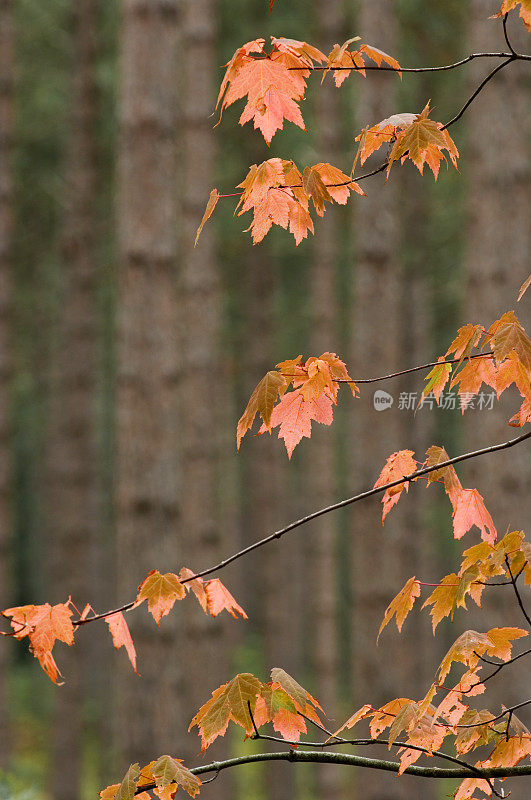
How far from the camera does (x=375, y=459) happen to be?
539 cm

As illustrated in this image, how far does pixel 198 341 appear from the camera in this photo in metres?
7.23

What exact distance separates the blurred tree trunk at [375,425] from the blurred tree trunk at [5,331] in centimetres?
343

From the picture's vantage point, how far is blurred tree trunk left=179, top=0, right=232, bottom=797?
7.23 metres

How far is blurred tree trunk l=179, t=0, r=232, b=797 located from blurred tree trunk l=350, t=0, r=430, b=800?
1851mm

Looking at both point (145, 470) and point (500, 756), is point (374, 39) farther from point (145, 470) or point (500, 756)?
point (500, 756)

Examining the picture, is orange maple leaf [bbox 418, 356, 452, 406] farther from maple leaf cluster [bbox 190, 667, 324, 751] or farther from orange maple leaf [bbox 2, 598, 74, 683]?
orange maple leaf [bbox 2, 598, 74, 683]

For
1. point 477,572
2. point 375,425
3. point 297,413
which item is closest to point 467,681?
point 477,572

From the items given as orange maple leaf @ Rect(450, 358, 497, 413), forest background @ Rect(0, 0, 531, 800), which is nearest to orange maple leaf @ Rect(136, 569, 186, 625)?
orange maple leaf @ Rect(450, 358, 497, 413)

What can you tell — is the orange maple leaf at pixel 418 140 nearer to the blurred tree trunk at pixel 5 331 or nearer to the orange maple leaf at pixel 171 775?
the orange maple leaf at pixel 171 775

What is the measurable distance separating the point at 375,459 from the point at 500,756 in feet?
11.7

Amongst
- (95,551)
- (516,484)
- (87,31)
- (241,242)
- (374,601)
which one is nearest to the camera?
(516,484)

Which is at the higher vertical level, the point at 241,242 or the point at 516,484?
the point at 241,242

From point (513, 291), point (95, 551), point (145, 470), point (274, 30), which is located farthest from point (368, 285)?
point (95, 551)

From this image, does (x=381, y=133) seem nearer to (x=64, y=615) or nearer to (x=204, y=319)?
(x=64, y=615)
